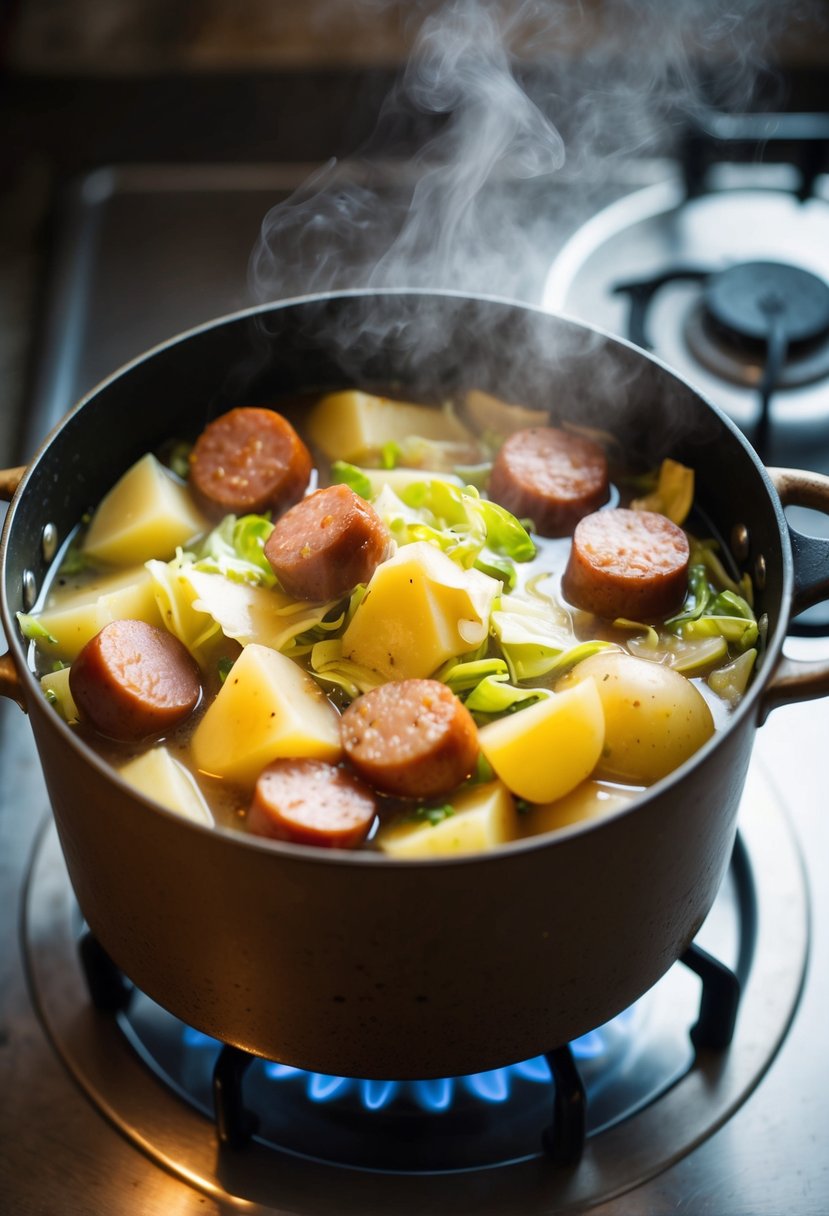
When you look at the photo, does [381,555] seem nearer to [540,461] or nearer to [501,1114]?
[540,461]

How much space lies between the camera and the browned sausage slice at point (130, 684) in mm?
1351

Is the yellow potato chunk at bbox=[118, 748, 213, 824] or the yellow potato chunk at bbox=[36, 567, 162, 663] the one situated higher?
the yellow potato chunk at bbox=[36, 567, 162, 663]

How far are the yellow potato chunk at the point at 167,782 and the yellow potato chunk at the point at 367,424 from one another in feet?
1.87

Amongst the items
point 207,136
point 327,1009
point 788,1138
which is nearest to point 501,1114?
point 788,1138

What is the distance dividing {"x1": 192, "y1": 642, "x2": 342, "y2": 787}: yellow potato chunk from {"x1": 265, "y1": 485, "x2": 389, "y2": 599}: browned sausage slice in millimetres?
106

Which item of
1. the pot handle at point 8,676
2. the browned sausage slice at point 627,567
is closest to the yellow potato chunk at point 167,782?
the pot handle at point 8,676

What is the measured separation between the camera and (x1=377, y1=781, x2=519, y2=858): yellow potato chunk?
3.90ft

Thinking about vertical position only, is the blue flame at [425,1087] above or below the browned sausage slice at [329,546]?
below

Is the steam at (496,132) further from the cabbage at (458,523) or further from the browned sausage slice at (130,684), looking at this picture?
the browned sausage slice at (130,684)

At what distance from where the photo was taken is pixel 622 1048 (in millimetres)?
1566

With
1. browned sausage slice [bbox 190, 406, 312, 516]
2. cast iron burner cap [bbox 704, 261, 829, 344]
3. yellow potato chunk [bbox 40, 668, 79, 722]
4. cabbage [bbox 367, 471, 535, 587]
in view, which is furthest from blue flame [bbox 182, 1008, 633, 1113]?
cast iron burner cap [bbox 704, 261, 829, 344]

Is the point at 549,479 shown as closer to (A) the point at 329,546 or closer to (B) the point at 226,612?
(A) the point at 329,546

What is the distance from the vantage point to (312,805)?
1.22 meters

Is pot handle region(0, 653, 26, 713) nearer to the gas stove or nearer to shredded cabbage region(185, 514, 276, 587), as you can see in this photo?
shredded cabbage region(185, 514, 276, 587)
